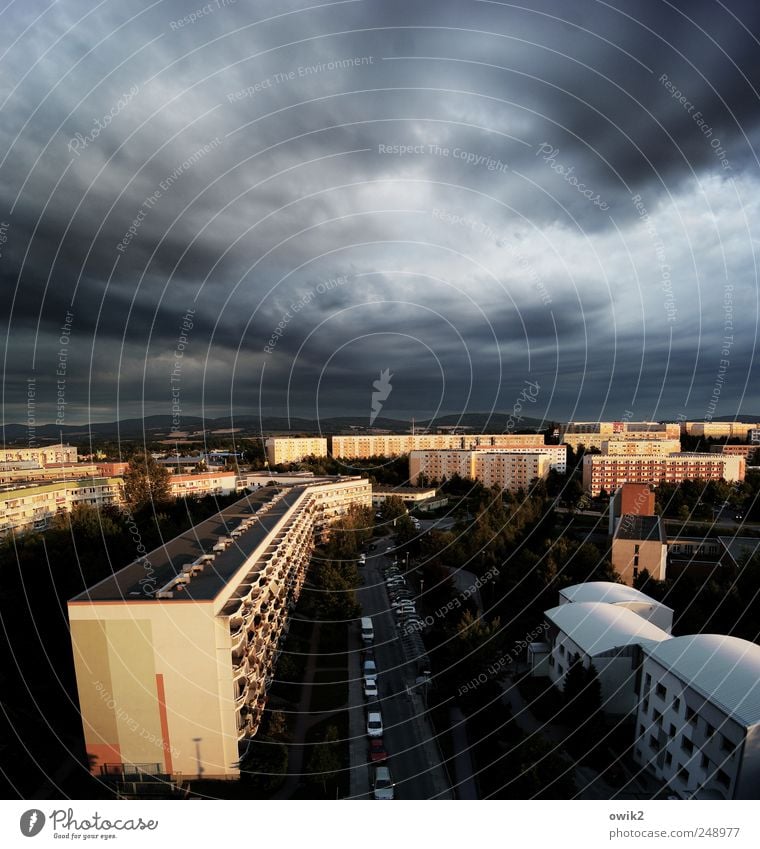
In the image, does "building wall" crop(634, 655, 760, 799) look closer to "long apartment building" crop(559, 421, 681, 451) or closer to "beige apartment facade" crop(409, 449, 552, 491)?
"beige apartment facade" crop(409, 449, 552, 491)

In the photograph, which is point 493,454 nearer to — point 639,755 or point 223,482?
point 223,482

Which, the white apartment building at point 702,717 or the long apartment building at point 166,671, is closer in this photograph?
the white apartment building at point 702,717

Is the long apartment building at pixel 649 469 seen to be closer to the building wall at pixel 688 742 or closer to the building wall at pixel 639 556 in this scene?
the building wall at pixel 639 556

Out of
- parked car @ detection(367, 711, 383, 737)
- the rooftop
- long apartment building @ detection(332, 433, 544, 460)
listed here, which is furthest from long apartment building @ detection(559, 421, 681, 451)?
parked car @ detection(367, 711, 383, 737)

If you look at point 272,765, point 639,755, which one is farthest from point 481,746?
point 272,765

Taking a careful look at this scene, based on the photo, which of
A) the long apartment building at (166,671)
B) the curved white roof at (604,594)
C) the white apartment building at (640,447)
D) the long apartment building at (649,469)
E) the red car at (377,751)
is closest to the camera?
the long apartment building at (166,671)

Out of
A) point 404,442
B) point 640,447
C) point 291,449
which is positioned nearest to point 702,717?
point 640,447

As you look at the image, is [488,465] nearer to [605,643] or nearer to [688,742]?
[605,643]

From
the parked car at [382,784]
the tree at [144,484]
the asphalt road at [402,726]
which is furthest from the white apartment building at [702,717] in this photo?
the tree at [144,484]
